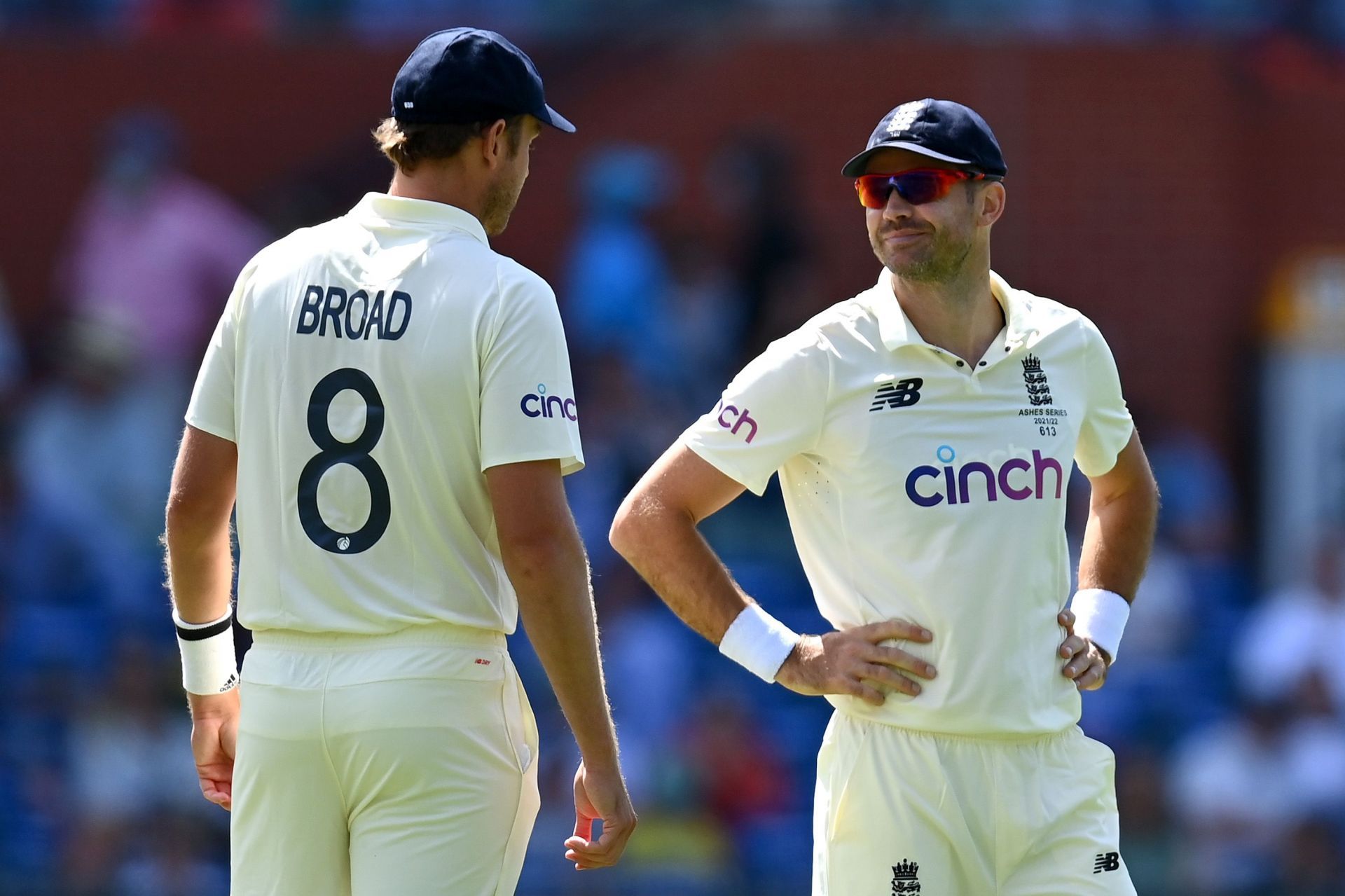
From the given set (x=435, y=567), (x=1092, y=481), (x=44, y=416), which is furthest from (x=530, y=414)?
(x=44, y=416)

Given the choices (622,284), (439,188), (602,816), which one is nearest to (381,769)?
(602,816)

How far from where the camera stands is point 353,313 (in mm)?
3459

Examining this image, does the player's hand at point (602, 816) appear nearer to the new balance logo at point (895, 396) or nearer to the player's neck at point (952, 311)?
the new balance logo at point (895, 396)

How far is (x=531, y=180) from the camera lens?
11711 millimetres

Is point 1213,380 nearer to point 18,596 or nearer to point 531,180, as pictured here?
point 531,180

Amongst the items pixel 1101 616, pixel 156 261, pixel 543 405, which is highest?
pixel 156 261

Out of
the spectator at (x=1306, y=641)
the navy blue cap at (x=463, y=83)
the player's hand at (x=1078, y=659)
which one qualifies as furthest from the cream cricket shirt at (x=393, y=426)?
the spectator at (x=1306, y=641)

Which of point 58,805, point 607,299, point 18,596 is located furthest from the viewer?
point 607,299

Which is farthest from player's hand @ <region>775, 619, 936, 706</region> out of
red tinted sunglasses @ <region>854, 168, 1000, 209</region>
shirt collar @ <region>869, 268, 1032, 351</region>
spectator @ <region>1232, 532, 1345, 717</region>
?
spectator @ <region>1232, 532, 1345, 717</region>

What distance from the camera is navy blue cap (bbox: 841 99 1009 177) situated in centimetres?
382

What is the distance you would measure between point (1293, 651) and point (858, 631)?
6863 millimetres

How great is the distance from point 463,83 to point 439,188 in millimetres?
208

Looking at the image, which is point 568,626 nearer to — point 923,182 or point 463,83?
point 463,83

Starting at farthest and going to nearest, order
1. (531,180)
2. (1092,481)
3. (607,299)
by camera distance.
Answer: (531,180), (607,299), (1092,481)
